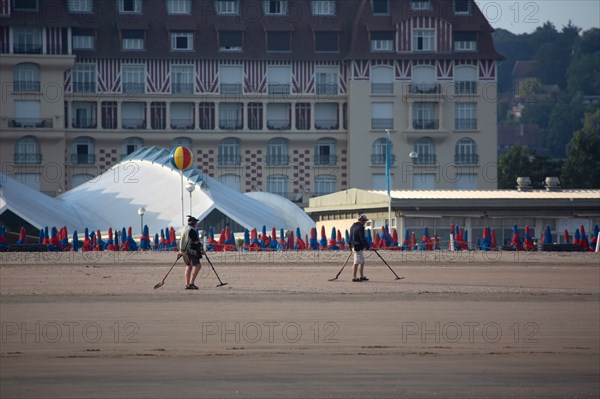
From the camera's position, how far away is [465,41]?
95812mm

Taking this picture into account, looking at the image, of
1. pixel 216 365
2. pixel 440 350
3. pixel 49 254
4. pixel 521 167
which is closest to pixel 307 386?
pixel 216 365

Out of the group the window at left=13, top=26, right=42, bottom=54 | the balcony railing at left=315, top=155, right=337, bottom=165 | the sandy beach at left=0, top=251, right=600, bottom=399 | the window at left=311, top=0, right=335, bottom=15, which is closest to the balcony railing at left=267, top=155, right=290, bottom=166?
the balcony railing at left=315, top=155, right=337, bottom=165

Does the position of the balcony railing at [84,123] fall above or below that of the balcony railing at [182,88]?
below

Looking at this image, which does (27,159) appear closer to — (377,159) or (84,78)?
(84,78)

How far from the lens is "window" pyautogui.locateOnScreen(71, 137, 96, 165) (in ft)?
308

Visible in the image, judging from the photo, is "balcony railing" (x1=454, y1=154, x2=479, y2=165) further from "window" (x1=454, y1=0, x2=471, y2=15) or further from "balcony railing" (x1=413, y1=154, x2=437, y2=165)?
"window" (x1=454, y1=0, x2=471, y2=15)

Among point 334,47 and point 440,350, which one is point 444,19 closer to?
point 334,47

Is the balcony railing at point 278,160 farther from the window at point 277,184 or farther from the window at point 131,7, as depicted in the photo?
the window at point 131,7

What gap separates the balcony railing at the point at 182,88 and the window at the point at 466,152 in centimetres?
1850

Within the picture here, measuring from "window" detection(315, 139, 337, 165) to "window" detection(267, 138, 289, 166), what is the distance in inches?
85.1

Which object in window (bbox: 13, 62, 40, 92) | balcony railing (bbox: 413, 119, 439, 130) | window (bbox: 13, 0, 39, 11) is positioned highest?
window (bbox: 13, 0, 39, 11)

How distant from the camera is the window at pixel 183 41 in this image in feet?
310

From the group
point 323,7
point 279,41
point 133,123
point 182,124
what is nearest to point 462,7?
point 323,7

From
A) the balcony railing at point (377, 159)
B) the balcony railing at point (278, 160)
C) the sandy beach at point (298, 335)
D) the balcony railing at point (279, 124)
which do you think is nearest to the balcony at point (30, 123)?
the balcony railing at point (279, 124)
